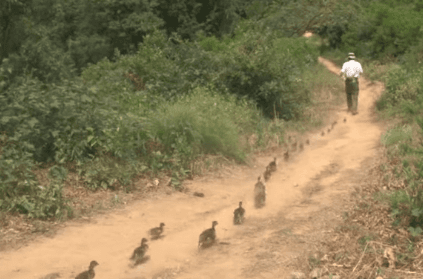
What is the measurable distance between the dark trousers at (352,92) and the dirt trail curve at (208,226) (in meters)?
5.64

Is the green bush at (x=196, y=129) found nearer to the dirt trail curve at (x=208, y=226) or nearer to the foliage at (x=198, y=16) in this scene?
the dirt trail curve at (x=208, y=226)

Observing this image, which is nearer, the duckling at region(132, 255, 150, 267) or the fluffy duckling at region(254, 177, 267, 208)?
the duckling at region(132, 255, 150, 267)

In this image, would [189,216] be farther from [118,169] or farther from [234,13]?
[234,13]

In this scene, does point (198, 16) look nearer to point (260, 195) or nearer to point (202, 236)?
point (260, 195)

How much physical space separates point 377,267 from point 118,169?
193 inches

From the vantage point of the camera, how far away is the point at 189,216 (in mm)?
7496

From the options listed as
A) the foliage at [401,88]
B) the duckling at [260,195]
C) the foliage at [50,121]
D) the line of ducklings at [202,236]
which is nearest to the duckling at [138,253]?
the line of ducklings at [202,236]

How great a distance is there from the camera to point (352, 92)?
1552 cm

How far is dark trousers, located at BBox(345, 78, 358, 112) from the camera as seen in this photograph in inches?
605


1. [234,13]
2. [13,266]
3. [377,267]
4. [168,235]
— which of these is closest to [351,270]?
[377,267]

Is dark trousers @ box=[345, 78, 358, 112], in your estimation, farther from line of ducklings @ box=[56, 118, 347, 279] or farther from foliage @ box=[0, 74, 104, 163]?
foliage @ box=[0, 74, 104, 163]

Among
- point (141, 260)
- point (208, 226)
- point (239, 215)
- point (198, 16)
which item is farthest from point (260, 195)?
point (198, 16)

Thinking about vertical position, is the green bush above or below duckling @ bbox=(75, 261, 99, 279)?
above

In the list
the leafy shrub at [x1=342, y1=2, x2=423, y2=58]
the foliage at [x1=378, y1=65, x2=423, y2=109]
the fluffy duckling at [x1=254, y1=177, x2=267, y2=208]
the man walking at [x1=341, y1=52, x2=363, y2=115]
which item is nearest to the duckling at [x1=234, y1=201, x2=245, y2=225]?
the fluffy duckling at [x1=254, y1=177, x2=267, y2=208]
